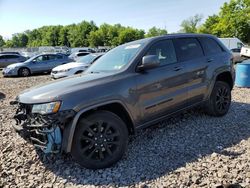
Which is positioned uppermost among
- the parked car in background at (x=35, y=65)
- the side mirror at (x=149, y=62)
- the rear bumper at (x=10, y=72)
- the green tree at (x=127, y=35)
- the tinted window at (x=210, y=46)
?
the green tree at (x=127, y=35)

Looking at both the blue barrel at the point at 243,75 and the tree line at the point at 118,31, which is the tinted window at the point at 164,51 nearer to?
the blue barrel at the point at 243,75

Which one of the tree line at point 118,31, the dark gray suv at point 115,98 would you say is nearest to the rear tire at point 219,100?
the dark gray suv at point 115,98

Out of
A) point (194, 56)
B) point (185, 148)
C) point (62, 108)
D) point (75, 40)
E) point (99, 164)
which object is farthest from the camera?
point (75, 40)

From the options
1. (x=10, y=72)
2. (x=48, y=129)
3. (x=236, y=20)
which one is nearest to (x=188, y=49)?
(x=48, y=129)

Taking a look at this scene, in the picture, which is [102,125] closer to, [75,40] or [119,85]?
[119,85]

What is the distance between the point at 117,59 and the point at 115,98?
110cm

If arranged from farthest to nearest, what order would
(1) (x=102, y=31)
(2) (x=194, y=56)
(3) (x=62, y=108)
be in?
(1) (x=102, y=31)
(2) (x=194, y=56)
(3) (x=62, y=108)

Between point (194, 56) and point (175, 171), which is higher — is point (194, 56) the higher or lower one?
the higher one

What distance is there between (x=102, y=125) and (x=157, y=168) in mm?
962

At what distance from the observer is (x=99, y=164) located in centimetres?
385

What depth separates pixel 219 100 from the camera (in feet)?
19.2

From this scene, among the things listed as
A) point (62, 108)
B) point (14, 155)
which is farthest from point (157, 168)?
point (14, 155)

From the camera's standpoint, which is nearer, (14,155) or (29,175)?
(29,175)

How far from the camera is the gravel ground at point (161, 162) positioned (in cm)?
360
